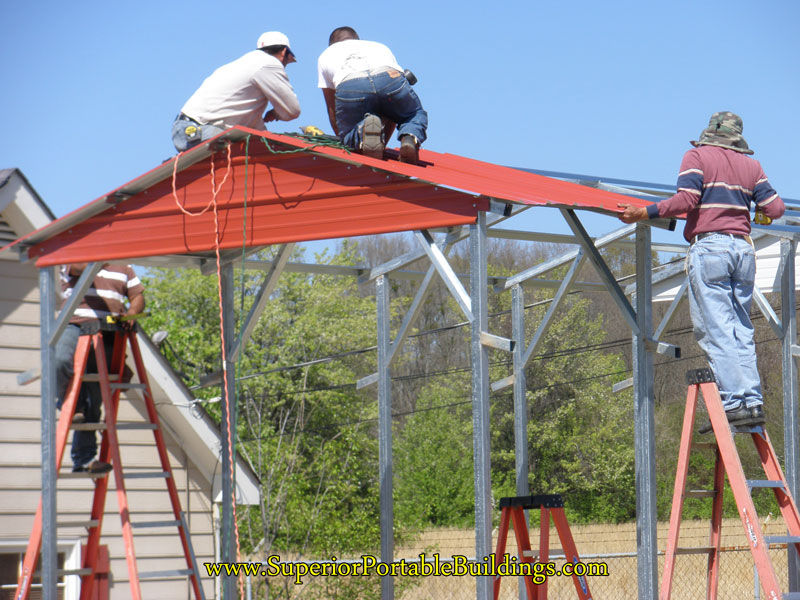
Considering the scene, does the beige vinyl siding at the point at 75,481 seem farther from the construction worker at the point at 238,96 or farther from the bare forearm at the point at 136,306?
the construction worker at the point at 238,96

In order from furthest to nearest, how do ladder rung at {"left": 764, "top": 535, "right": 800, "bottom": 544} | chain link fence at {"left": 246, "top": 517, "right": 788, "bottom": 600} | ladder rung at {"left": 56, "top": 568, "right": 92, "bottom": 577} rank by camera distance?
chain link fence at {"left": 246, "top": 517, "right": 788, "bottom": 600}
ladder rung at {"left": 56, "top": 568, "right": 92, "bottom": 577}
ladder rung at {"left": 764, "top": 535, "right": 800, "bottom": 544}

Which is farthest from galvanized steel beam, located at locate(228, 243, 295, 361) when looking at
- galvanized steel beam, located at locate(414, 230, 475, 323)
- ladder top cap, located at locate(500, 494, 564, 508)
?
ladder top cap, located at locate(500, 494, 564, 508)

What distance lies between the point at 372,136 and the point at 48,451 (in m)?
3.04

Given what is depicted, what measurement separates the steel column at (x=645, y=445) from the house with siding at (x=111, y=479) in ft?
15.5

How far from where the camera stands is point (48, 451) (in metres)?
6.98

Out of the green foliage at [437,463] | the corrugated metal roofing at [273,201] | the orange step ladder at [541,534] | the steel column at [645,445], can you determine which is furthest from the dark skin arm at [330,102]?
the green foliage at [437,463]

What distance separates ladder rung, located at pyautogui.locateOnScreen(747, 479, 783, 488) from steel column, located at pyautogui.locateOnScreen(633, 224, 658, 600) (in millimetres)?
595

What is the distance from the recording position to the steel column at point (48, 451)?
22.3 ft

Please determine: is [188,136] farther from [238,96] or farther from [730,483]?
[730,483]

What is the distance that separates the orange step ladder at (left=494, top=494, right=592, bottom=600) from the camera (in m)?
7.16

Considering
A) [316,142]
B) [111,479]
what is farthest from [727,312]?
[111,479]

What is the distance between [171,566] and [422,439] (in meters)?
24.2

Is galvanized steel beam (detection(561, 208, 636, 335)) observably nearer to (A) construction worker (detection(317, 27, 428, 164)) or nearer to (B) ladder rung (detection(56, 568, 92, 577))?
(A) construction worker (detection(317, 27, 428, 164))

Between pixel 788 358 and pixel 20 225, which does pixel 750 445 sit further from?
pixel 20 225
